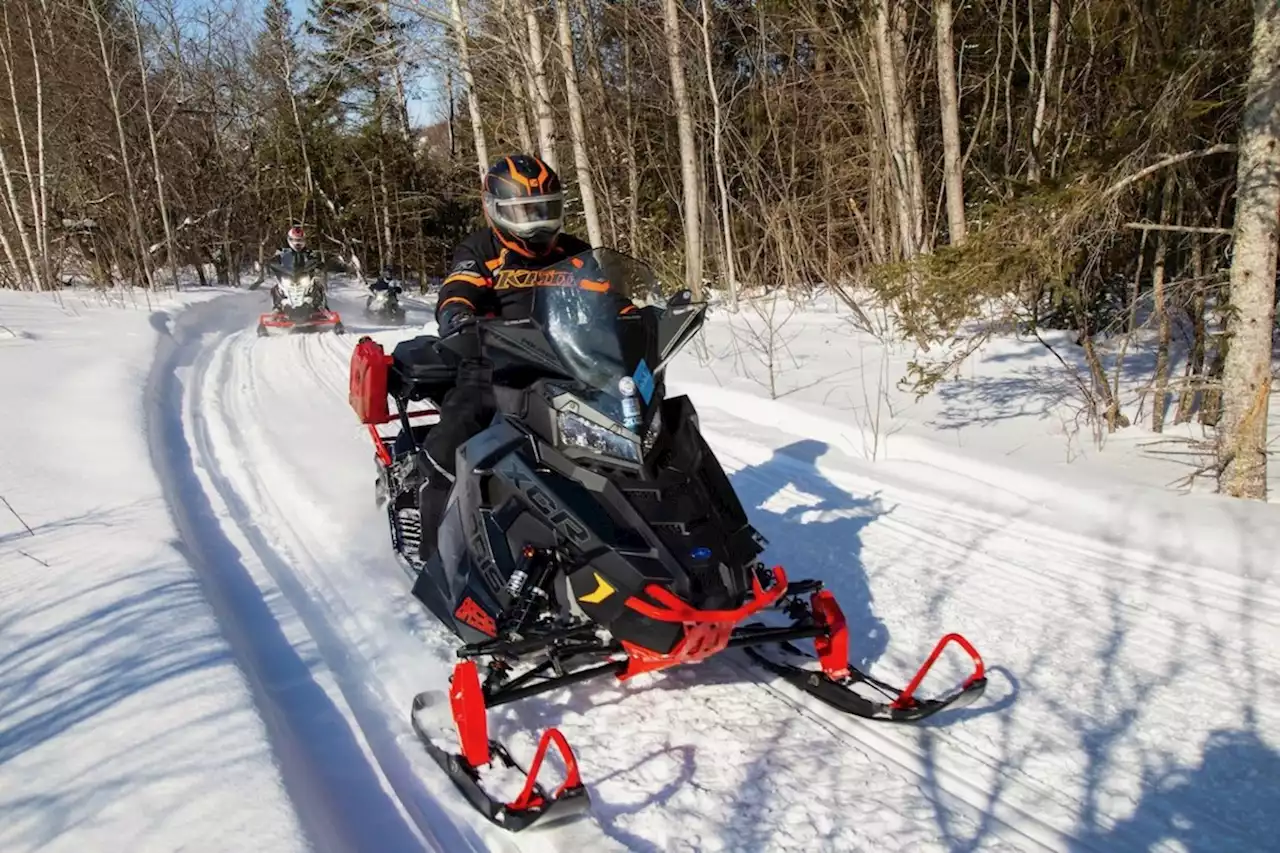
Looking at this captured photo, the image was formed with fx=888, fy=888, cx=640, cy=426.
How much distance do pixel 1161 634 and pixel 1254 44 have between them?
135 inches

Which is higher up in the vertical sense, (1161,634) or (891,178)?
(891,178)

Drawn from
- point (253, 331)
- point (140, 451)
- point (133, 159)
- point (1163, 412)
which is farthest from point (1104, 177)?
point (133, 159)

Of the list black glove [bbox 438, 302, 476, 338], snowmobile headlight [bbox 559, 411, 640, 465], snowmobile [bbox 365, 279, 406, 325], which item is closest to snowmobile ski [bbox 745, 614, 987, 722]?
snowmobile headlight [bbox 559, 411, 640, 465]

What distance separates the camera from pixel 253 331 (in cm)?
1486

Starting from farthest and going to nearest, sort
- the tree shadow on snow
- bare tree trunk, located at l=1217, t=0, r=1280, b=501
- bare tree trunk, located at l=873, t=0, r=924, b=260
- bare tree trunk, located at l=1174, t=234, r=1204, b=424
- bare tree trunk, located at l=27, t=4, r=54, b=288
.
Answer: bare tree trunk, located at l=27, t=4, r=54, b=288 < bare tree trunk, located at l=873, t=0, r=924, b=260 < bare tree trunk, located at l=1174, t=234, r=1204, b=424 < bare tree trunk, located at l=1217, t=0, r=1280, b=501 < the tree shadow on snow

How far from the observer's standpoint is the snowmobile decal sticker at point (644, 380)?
320cm

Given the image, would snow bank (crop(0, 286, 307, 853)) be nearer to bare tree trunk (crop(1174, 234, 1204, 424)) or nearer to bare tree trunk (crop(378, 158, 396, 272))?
bare tree trunk (crop(1174, 234, 1204, 424))

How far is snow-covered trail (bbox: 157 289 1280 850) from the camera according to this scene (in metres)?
2.65

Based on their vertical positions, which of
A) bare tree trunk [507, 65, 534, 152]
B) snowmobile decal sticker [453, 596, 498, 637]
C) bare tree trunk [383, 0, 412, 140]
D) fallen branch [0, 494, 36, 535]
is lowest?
snowmobile decal sticker [453, 596, 498, 637]

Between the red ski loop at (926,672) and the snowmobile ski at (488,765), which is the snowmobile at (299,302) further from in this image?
the red ski loop at (926,672)

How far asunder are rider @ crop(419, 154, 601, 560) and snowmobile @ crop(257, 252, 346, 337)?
32.6 ft

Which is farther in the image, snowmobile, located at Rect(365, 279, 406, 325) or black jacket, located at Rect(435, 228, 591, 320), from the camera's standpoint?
snowmobile, located at Rect(365, 279, 406, 325)

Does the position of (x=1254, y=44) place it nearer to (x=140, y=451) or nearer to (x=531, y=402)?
(x=531, y=402)

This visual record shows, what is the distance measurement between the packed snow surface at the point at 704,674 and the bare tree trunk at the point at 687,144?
838 cm
